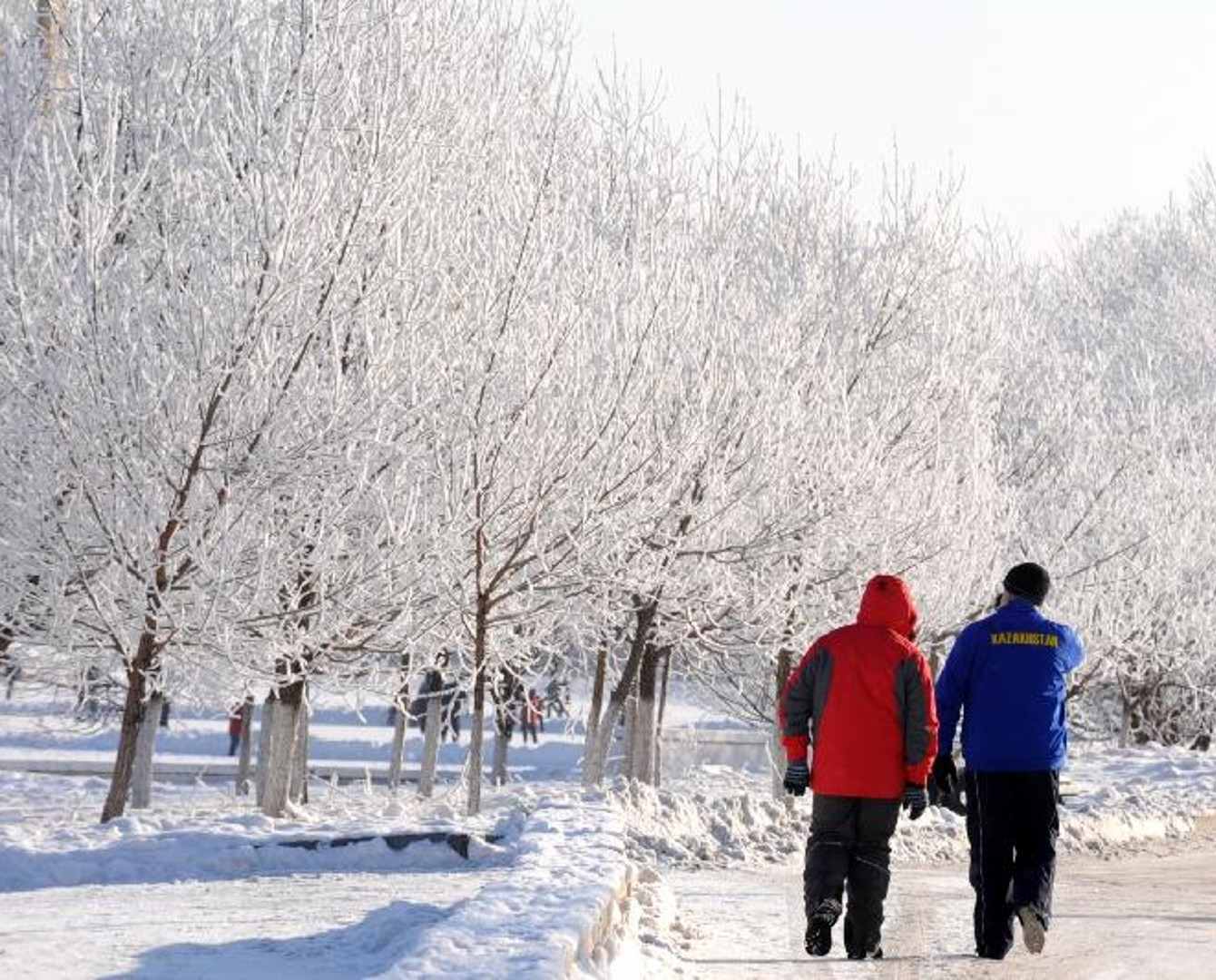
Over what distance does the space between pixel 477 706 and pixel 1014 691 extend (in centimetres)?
810

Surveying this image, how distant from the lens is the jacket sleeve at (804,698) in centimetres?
840

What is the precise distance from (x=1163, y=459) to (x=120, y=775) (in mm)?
19102

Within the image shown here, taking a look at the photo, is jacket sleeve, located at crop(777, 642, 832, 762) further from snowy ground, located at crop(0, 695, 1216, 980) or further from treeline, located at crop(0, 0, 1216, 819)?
treeline, located at crop(0, 0, 1216, 819)

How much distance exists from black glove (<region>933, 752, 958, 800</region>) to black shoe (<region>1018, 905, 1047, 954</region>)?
1.85 feet

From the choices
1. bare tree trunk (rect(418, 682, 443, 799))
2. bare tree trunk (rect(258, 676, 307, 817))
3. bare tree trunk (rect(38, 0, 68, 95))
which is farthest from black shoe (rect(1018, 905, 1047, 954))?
bare tree trunk (rect(418, 682, 443, 799))

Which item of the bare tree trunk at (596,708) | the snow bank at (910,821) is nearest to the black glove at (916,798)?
the snow bank at (910,821)

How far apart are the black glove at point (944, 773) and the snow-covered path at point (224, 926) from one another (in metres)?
2.01

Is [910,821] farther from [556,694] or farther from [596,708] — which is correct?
[556,694]

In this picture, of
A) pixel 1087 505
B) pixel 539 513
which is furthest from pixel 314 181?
pixel 1087 505

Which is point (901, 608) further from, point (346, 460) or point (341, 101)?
point (341, 101)

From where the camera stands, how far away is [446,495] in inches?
567

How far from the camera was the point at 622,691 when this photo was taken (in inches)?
795

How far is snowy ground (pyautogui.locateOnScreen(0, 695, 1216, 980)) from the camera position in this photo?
702 cm

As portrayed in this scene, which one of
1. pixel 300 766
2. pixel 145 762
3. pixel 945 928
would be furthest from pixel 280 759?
pixel 945 928
